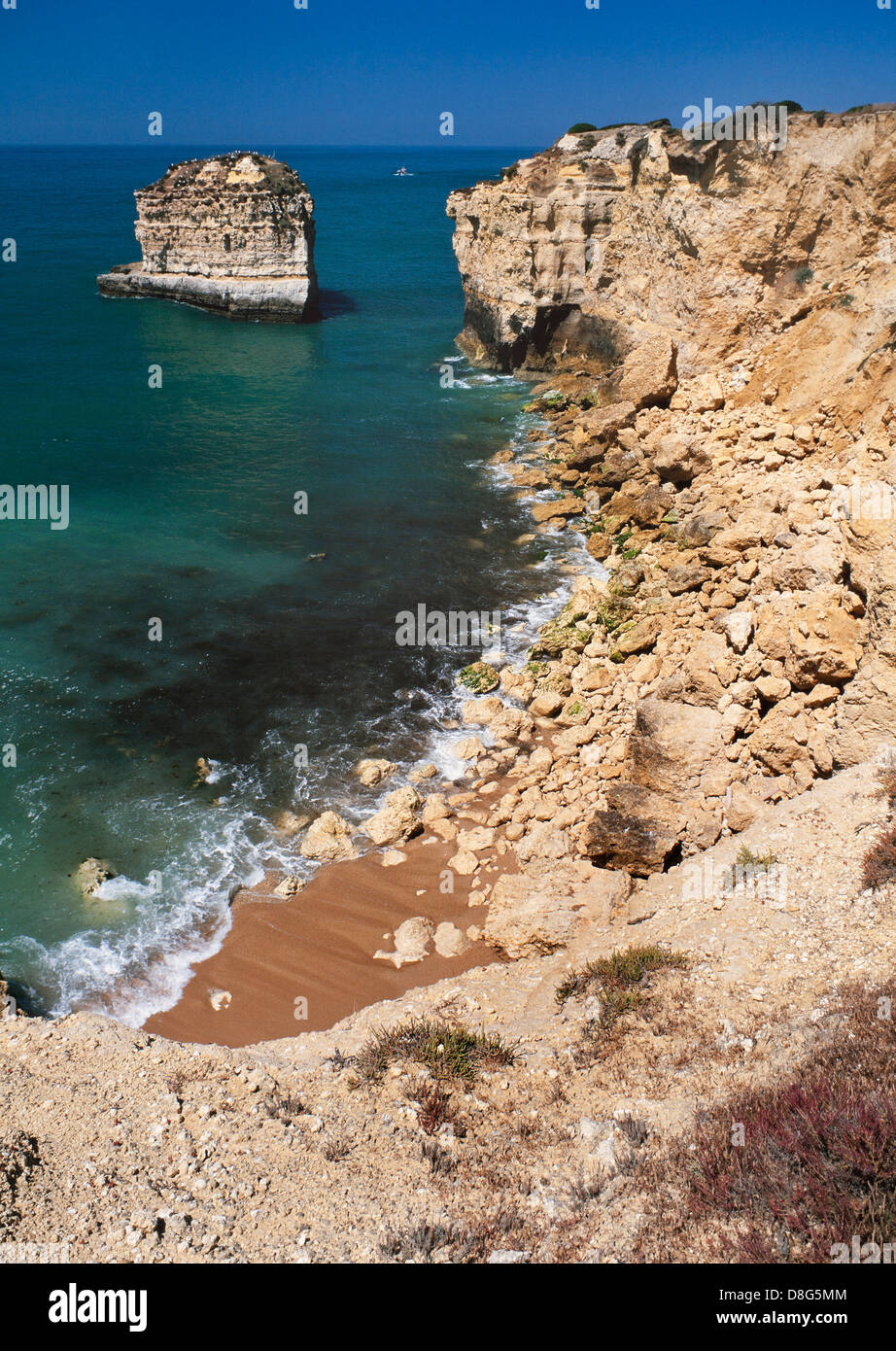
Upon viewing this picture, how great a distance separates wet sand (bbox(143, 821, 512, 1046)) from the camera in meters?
11.9

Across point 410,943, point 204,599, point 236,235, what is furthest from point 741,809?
point 236,235

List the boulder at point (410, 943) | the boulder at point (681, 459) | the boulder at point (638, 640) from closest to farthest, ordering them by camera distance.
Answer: the boulder at point (410, 943)
the boulder at point (638, 640)
the boulder at point (681, 459)

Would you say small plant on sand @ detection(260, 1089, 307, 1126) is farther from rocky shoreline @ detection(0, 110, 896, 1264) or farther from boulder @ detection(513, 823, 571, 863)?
boulder @ detection(513, 823, 571, 863)

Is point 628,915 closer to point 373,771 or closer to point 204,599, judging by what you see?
point 373,771

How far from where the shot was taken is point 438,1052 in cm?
894

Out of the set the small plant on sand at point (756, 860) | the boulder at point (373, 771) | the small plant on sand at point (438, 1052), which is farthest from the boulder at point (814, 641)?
the boulder at point (373, 771)

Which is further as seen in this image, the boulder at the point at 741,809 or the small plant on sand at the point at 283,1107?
the boulder at the point at 741,809

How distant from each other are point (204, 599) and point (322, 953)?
43.0 ft

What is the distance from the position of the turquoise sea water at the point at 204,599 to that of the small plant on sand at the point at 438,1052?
15.8 feet

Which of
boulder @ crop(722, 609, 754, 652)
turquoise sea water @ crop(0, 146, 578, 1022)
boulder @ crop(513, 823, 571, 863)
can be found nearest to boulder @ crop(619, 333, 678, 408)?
turquoise sea water @ crop(0, 146, 578, 1022)

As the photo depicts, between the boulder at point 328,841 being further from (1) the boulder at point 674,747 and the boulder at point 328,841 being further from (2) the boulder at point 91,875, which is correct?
(1) the boulder at point 674,747

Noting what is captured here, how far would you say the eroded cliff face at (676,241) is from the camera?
23594 millimetres
